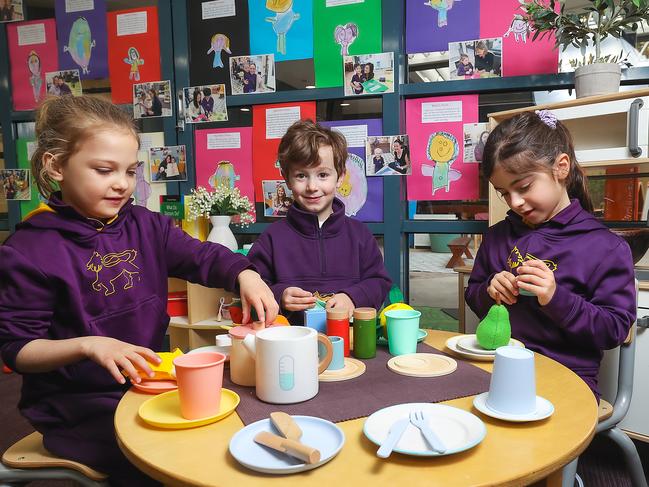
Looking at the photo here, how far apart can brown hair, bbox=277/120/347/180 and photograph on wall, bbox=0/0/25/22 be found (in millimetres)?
2146

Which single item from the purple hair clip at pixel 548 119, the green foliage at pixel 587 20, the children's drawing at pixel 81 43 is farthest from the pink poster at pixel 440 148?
the children's drawing at pixel 81 43

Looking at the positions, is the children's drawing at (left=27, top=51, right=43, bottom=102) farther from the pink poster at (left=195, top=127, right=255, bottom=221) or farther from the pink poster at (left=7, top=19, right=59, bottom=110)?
the pink poster at (left=195, top=127, right=255, bottom=221)

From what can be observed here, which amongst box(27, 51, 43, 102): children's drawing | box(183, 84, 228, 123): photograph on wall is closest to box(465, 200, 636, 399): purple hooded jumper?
box(183, 84, 228, 123): photograph on wall

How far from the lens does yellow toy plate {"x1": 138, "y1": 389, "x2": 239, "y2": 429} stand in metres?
0.73

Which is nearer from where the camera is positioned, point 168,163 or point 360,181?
point 360,181

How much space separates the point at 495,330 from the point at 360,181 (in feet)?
4.50

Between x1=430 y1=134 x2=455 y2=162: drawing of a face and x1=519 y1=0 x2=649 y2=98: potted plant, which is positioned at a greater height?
x1=519 y1=0 x2=649 y2=98: potted plant

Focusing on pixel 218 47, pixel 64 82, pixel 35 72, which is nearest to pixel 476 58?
pixel 218 47

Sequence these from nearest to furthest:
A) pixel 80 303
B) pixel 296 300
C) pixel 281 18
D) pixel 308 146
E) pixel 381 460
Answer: pixel 381 460 → pixel 80 303 → pixel 296 300 → pixel 308 146 → pixel 281 18

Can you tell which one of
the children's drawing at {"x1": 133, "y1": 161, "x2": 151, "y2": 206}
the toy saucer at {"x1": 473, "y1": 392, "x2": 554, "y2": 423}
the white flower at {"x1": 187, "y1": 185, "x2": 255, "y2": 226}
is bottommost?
the toy saucer at {"x1": 473, "y1": 392, "x2": 554, "y2": 423}

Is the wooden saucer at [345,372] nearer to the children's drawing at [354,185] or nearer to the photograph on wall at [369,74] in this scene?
the children's drawing at [354,185]

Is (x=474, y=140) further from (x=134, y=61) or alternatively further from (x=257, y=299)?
(x=134, y=61)

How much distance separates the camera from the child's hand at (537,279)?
1118mm

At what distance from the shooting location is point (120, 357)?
0.85 m
